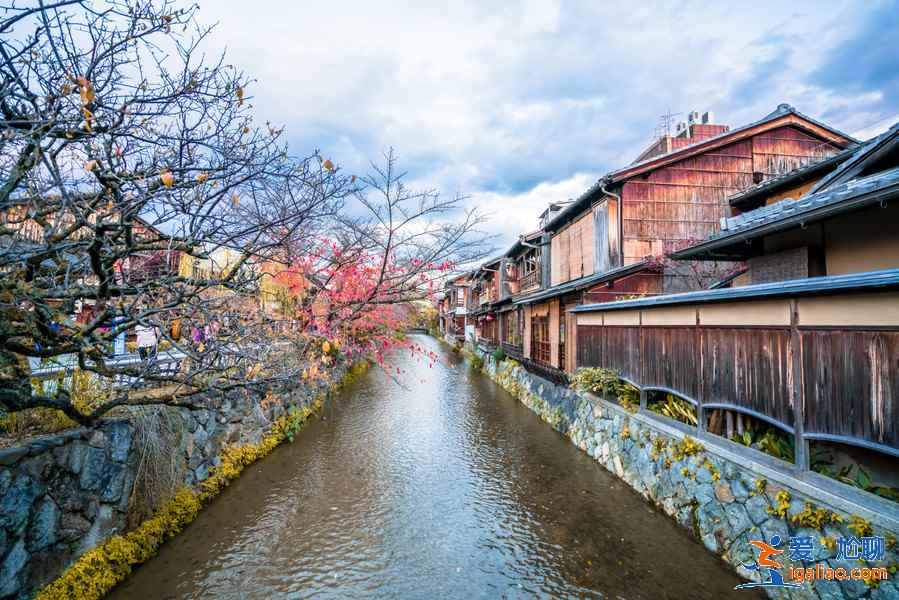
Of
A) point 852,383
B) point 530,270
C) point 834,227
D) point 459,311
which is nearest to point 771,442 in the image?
point 852,383

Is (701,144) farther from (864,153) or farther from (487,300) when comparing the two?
(487,300)

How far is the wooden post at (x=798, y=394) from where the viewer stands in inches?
190

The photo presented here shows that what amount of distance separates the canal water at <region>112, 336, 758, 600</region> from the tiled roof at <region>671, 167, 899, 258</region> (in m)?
5.07

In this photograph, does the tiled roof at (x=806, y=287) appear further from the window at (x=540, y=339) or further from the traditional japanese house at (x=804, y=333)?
the window at (x=540, y=339)

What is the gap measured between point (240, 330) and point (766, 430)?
25.9ft

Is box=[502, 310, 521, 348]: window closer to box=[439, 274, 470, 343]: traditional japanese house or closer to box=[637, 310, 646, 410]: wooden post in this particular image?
box=[637, 310, 646, 410]: wooden post

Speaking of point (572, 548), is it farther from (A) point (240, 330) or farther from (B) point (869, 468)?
(A) point (240, 330)

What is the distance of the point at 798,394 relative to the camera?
16.0 ft

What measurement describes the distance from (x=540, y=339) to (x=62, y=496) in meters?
15.0

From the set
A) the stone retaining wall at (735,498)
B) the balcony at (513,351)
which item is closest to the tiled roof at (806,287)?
the stone retaining wall at (735,498)

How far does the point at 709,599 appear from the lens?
488 centimetres

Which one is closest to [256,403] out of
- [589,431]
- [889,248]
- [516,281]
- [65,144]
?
[65,144]

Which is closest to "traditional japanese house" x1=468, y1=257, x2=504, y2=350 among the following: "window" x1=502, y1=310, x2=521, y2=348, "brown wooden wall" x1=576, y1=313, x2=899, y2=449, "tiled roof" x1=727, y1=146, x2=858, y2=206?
"window" x1=502, y1=310, x2=521, y2=348

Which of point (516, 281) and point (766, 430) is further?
point (516, 281)
